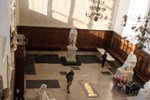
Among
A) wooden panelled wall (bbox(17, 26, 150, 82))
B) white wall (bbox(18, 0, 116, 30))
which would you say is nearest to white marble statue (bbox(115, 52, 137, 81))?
wooden panelled wall (bbox(17, 26, 150, 82))

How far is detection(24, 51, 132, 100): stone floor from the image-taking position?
983 cm

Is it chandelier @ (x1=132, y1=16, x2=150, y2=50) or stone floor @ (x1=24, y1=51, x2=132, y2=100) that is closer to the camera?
stone floor @ (x1=24, y1=51, x2=132, y2=100)

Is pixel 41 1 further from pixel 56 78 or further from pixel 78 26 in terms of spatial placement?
pixel 56 78

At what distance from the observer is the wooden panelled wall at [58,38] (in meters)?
14.3

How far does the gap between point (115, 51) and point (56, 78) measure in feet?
17.3

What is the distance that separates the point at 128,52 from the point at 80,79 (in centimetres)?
369

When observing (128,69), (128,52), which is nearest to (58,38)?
(128,52)

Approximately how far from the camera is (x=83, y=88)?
10617mm

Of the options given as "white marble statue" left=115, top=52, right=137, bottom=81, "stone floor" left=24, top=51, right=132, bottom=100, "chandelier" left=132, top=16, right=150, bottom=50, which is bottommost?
"stone floor" left=24, top=51, right=132, bottom=100

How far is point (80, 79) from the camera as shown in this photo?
11484 mm

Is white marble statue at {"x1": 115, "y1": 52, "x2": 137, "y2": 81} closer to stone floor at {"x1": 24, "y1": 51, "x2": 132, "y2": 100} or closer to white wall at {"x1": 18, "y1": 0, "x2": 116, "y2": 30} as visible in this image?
stone floor at {"x1": 24, "y1": 51, "x2": 132, "y2": 100}

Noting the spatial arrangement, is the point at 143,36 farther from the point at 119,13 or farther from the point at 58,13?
the point at 58,13

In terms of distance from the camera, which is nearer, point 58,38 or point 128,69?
point 128,69

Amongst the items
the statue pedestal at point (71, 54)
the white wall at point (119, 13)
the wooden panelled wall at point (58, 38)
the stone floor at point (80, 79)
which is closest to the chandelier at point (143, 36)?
the stone floor at point (80, 79)
